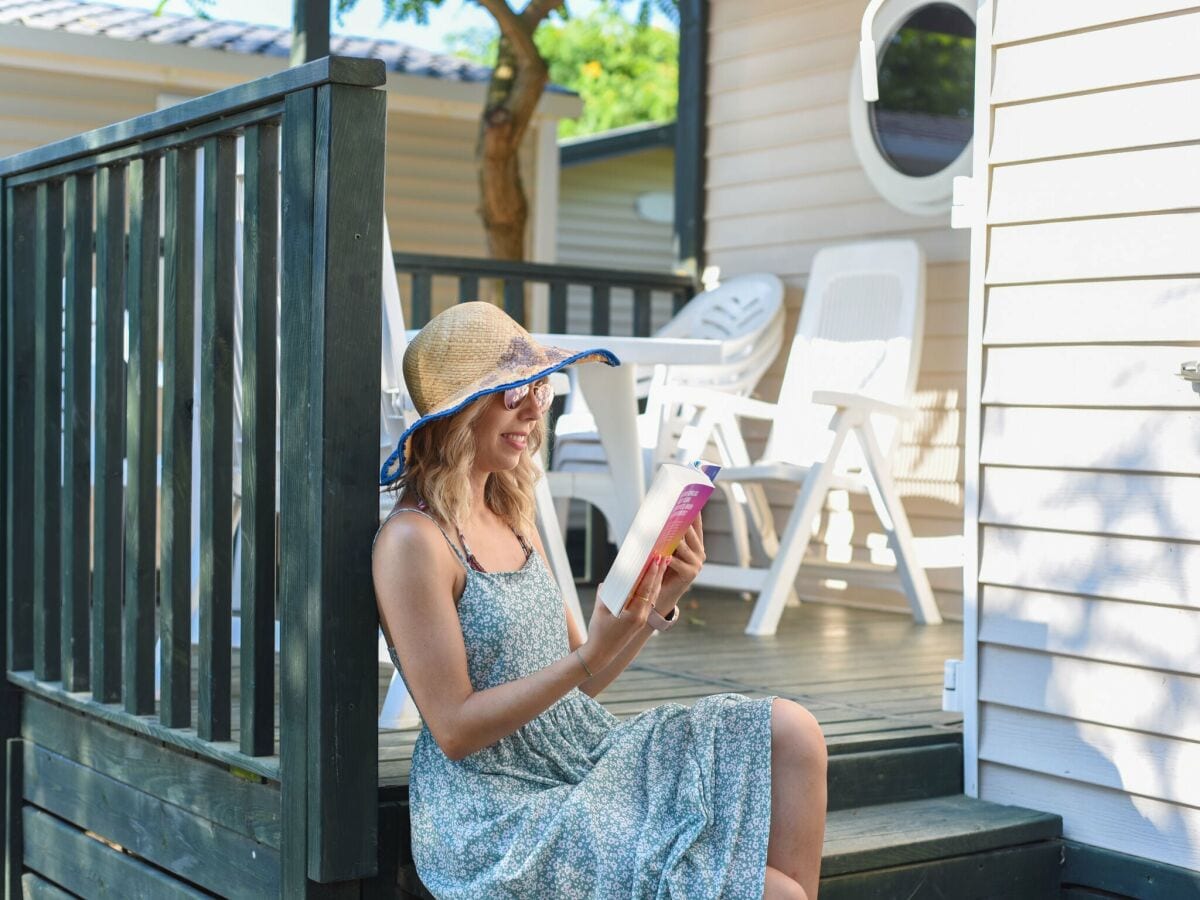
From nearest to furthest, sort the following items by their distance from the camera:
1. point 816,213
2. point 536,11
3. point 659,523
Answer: point 659,523, point 816,213, point 536,11

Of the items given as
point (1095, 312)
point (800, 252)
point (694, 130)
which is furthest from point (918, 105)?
point (1095, 312)

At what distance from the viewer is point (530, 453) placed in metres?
2.52

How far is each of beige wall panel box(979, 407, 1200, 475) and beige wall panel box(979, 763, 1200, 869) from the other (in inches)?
21.5

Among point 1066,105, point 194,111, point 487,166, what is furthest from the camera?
point 487,166

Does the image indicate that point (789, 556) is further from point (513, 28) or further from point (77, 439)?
point (513, 28)

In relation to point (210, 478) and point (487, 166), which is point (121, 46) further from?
point (210, 478)

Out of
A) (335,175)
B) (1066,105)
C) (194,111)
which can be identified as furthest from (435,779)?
(1066,105)

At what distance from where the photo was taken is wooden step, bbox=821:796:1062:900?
2.70m

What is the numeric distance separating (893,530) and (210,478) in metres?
2.47

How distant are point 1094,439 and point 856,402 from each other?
5.17ft

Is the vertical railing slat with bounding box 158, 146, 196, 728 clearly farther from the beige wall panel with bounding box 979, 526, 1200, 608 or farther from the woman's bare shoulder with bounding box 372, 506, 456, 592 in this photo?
the beige wall panel with bounding box 979, 526, 1200, 608

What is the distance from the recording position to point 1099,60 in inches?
113

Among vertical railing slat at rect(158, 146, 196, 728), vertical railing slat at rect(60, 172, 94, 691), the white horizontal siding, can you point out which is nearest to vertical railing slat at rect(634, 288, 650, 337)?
vertical railing slat at rect(60, 172, 94, 691)

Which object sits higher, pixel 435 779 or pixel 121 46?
pixel 121 46
